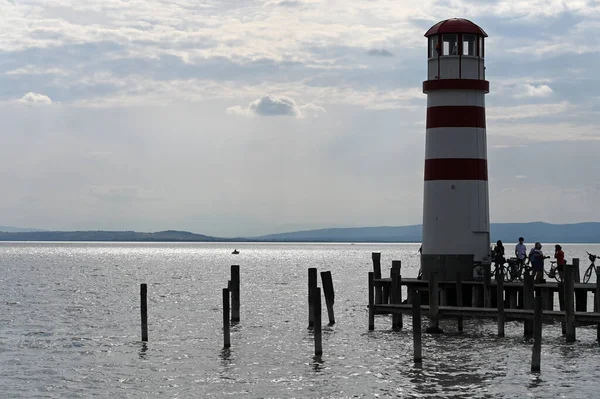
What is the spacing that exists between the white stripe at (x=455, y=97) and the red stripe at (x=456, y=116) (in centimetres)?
16

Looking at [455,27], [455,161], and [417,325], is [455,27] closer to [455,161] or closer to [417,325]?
[455,161]

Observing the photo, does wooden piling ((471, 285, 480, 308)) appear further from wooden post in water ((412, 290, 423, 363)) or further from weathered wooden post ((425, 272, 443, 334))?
wooden post in water ((412, 290, 423, 363))

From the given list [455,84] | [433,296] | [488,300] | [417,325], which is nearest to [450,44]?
[455,84]

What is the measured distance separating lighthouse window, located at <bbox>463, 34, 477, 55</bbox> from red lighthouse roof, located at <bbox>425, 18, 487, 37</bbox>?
0.24 m

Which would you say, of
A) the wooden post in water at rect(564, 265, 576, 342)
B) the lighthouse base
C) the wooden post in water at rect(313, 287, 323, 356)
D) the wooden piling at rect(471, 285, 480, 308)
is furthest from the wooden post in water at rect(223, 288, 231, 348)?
the wooden post in water at rect(564, 265, 576, 342)

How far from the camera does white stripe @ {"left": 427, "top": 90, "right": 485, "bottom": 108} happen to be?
36.2 metres

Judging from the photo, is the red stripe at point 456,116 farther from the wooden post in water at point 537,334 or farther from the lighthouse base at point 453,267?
the wooden post in water at point 537,334

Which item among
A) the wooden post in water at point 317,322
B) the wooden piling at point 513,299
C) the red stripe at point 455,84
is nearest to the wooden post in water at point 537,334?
the wooden post in water at point 317,322

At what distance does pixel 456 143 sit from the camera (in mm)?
35938

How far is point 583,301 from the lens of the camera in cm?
3584

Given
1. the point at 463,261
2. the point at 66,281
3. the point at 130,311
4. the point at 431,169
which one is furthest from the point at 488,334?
the point at 66,281

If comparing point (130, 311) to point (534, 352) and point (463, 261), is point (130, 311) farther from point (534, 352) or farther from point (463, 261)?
point (534, 352)

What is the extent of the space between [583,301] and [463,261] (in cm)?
489

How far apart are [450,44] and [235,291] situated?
1428 cm
